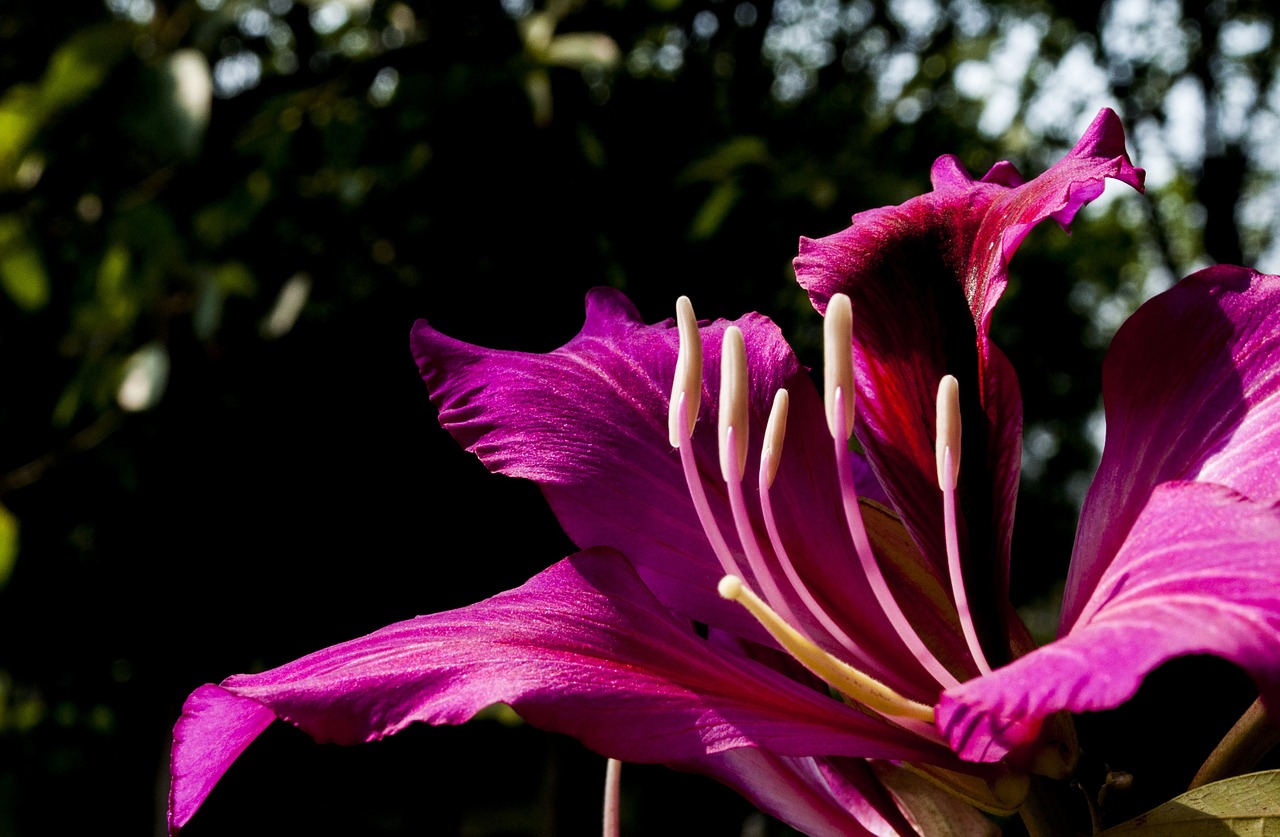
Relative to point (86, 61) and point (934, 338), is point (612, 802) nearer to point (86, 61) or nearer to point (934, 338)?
point (934, 338)

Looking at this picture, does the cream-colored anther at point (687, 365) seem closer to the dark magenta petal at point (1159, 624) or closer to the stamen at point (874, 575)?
the stamen at point (874, 575)

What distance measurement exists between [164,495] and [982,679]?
4.78ft

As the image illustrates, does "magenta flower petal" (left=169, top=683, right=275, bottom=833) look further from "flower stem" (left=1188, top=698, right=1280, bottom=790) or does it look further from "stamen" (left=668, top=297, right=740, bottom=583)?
"flower stem" (left=1188, top=698, right=1280, bottom=790)

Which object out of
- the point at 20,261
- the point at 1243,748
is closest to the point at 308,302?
the point at 20,261

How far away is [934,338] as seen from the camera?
50 centimetres

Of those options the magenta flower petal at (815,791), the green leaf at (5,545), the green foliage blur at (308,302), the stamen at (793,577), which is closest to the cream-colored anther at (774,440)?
the stamen at (793,577)

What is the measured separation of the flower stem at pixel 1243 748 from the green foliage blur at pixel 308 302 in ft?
3.08

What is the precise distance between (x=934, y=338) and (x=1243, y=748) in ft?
0.67

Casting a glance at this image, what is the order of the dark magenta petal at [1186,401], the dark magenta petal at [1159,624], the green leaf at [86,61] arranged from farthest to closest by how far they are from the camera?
the green leaf at [86,61]
the dark magenta petal at [1186,401]
the dark magenta petal at [1159,624]

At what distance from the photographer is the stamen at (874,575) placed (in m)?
0.45

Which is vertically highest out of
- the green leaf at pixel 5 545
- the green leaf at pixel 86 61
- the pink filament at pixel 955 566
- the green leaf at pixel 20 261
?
the green leaf at pixel 86 61

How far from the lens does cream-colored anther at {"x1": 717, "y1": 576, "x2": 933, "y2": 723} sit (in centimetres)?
41

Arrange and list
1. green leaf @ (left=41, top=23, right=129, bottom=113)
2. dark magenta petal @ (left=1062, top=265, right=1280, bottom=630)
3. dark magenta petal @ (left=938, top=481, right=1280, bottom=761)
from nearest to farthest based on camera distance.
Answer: dark magenta petal @ (left=938, top=481, right=1280, bottom=761) → dark magenta petal @ (left=1062, top=265, right=1280, bottom=630) → green leaf @ (left=41, top=23, right=129, bottom=113)

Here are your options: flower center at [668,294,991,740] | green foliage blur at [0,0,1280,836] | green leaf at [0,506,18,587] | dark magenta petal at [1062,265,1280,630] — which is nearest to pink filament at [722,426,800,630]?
flower center at [668,294,991,740]
